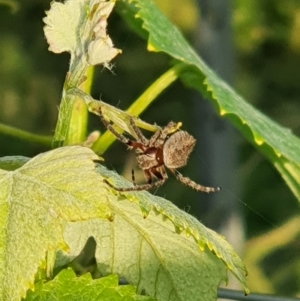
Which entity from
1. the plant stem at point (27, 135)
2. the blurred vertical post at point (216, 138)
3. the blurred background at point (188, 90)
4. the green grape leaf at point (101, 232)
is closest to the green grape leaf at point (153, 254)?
the green grape leaf at point (101, 232)

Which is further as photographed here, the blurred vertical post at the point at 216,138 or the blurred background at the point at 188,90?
the blurred background at the point at 188,90

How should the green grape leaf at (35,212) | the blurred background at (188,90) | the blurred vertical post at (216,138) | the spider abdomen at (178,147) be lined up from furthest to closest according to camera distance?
the blurred background at (188,90), the blurred vertical post at (216,138), the spider abdomen at (178,147), the green grape leaf at (35,212)

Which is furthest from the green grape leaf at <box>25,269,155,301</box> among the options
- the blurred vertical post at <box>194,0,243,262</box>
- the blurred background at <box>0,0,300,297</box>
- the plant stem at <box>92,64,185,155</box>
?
the blurred background at <box>0,0,300,297</box>

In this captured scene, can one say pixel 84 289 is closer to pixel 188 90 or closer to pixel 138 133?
pixel 138 133

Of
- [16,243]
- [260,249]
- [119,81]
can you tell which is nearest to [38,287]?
[16,243]

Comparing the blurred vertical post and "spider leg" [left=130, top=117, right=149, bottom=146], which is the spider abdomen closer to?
"spider leg" [left=130, top=117, right=149, bottom=146]

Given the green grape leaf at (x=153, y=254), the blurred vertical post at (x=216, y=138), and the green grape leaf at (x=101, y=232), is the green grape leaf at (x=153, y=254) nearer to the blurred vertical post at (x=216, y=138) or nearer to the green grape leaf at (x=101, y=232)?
the green grape leaf at (x=101, y=232)

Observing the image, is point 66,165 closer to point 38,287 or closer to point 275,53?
point 38,287
